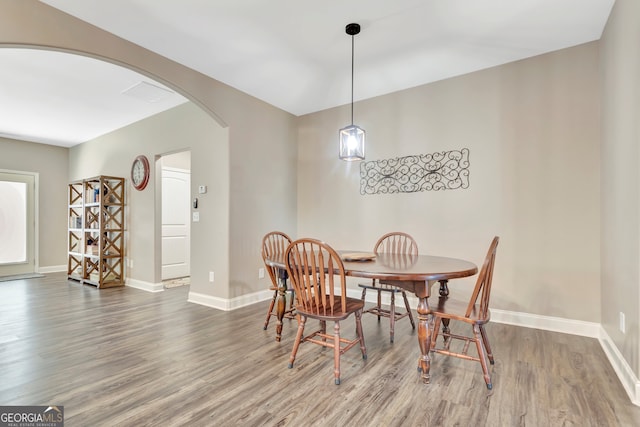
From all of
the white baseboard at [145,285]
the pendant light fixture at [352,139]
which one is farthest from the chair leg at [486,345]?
the white baseboard at [145,285]

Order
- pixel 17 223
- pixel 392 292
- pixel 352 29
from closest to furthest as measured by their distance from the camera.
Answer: pixel 352 29 < pixel 392 292 < pixel 17 223

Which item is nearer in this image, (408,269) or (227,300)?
(408,269)

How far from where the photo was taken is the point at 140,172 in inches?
188

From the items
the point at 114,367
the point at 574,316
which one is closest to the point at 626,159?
the point at 574,316

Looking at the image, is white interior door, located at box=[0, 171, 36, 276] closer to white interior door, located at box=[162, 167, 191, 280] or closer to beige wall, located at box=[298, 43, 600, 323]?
white interior door, located at box=[162, 167, 191, 280]

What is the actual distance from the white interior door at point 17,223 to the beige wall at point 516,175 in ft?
21.4

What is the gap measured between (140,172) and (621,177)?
550cm

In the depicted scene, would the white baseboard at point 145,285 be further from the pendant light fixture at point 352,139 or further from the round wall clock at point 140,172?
the pendant light fixture at point 352,139

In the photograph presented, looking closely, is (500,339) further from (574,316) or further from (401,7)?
(401,7)

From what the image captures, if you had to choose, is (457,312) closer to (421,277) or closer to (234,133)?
(421,277)

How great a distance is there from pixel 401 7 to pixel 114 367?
331cm

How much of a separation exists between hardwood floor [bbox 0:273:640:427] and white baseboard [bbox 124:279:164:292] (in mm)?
1391

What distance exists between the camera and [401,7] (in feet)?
7.57

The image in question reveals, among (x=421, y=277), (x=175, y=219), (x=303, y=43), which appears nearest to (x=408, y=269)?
(x=421, y=277)
